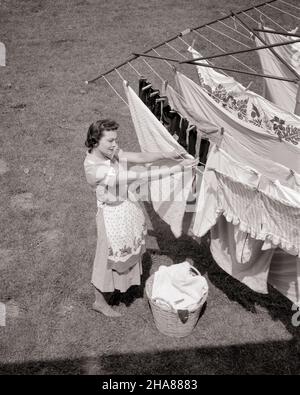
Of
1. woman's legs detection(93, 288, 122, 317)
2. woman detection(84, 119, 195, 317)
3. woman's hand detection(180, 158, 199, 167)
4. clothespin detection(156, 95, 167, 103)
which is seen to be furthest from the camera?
woman's legs detection(93, 288, 122, 317)

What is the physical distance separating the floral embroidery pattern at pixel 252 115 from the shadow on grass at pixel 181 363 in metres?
1.92

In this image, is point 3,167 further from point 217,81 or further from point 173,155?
point 173,155

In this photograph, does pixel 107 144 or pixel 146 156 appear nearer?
pixel 107 144

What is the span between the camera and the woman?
312cm

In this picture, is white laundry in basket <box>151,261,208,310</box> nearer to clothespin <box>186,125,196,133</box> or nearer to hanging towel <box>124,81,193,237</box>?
hanging towel <box>124,81,193,237</box>

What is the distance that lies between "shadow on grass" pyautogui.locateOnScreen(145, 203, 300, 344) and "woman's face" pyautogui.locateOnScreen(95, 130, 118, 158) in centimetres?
85

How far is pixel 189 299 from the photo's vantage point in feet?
11.3

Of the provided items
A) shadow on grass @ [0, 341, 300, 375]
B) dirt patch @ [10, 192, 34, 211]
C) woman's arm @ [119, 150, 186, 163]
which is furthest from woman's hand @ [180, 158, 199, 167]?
dirt patch @ [10, 192, 34, 211]

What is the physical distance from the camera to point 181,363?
134 inches

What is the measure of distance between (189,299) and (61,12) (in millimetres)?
9210

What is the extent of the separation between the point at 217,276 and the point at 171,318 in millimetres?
916

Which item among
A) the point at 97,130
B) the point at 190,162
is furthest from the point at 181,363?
the point at 97,130

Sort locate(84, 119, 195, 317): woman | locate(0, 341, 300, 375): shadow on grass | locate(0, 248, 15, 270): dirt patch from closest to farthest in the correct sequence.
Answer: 1. locate(84, 119, 195, 317): woman
2. locate(0, 341, 300, 375): shadow on grass
3. locate(0, 248, 15, 270): dirt patch
